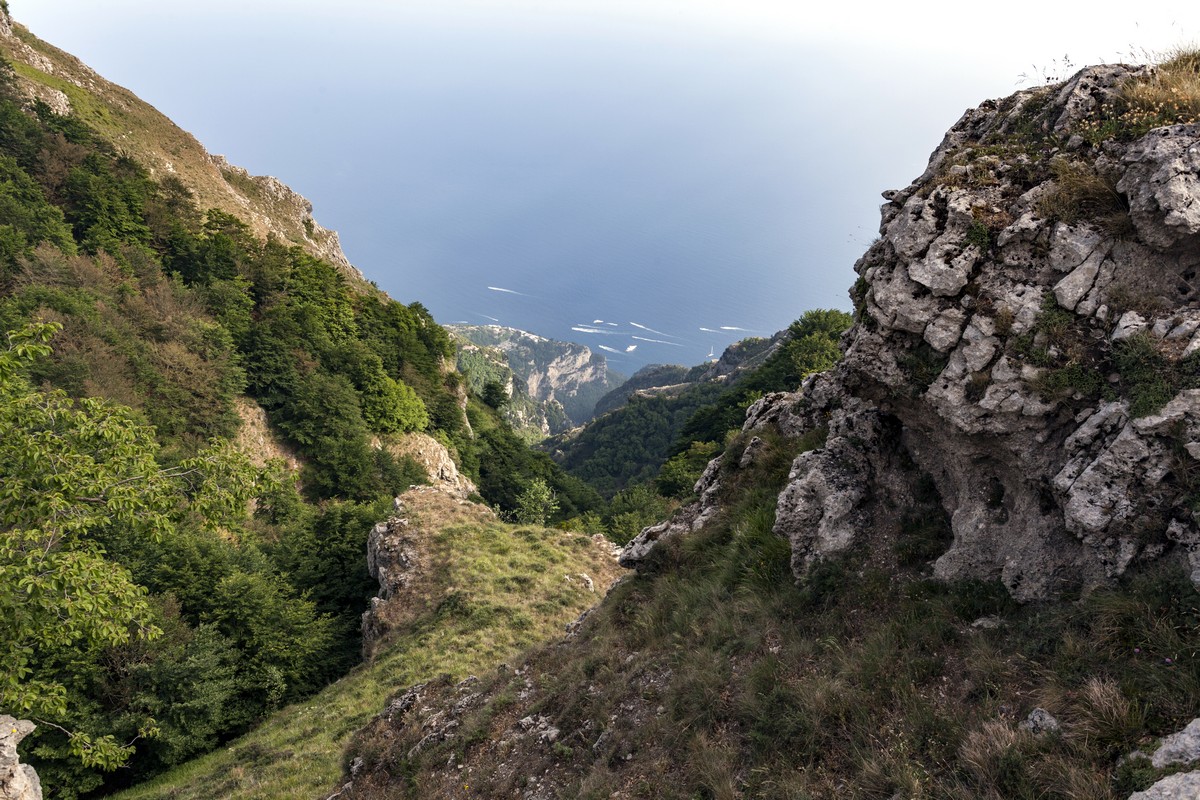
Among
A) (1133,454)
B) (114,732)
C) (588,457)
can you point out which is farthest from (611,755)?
(588,457)

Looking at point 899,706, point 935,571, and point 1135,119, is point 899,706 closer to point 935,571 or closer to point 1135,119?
point 935,571

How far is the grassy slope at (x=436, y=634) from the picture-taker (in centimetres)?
1459

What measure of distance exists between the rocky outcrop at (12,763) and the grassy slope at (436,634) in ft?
14.7

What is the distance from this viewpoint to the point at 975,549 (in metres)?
6.69

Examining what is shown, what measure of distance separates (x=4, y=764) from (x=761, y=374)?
56434 millimetres

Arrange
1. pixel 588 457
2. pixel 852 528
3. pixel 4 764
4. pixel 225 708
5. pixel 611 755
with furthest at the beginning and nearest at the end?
1. pixel 588 457
2. pixel 225 708
3. pixel 4 764
4. pixel 852 528
5. pixel 611 755

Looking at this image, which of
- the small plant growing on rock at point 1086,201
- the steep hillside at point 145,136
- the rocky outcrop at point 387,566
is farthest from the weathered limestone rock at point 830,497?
the steep hillside at point 145,136

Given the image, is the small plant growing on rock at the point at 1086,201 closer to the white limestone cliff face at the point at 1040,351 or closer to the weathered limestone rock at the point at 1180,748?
the white limestone cliff face at the point at 1040,351

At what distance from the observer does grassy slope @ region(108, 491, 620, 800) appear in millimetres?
14594

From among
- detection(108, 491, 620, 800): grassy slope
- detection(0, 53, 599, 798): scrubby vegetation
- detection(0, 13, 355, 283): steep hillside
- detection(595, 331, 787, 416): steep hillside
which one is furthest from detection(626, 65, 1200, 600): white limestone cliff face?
detection(595, 331, 787, 416): steep hillside

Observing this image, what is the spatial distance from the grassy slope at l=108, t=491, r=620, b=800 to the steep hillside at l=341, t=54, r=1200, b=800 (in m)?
7.08

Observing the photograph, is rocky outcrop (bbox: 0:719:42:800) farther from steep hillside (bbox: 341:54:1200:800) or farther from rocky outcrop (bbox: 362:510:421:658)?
rocky outcrop (bbox: 362:510:421:658)

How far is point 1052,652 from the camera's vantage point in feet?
17.3

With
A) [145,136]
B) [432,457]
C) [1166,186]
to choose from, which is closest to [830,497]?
[1166,186]
